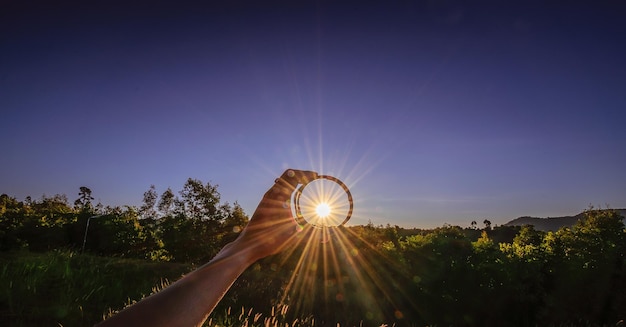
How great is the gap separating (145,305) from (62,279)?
8.00 metres

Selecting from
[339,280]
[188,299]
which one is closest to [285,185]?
[188,299]

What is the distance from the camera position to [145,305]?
934 mm

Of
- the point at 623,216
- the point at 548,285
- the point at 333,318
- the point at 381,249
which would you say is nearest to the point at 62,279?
the point at 333,318

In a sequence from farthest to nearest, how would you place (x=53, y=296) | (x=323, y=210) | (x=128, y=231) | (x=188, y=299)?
(x=128, y=231)
(x=53, y=296)
(x=323, y=210)
(x=188, y=299)

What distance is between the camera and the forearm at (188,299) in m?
0.91

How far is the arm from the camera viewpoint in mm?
926

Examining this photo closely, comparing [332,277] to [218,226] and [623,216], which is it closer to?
[623,216]

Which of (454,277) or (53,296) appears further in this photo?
(454,277)

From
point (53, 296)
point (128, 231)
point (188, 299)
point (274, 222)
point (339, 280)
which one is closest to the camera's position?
point (188, 299)

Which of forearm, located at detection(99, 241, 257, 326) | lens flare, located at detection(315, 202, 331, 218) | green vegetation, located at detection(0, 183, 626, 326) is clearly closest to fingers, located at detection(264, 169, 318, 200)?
forearm, located at detection(99, 241, 257, 326)

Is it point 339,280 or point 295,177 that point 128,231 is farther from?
point 295,177

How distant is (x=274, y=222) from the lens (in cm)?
146

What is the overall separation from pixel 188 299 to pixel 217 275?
11 cm

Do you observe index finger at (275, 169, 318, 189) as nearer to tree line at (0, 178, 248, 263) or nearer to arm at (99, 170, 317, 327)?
arm at (99, 170, 317, 327)
